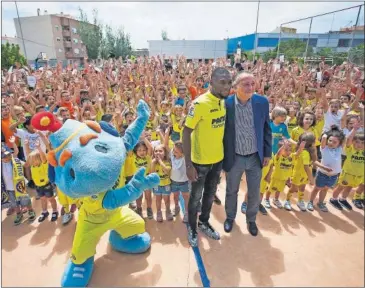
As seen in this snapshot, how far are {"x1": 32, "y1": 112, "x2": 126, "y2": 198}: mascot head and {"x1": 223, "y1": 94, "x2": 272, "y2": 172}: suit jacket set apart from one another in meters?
1.25

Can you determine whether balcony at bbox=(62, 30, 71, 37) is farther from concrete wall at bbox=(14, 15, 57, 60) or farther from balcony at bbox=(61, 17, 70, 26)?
concrete wall at bbox=(14, 15, 57, 60)

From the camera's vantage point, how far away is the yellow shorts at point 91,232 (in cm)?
245

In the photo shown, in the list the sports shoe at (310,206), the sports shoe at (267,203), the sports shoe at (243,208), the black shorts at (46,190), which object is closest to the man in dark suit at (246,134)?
the sports shoe at (243,208)

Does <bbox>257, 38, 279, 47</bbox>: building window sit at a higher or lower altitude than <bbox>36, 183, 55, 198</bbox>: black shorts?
higher

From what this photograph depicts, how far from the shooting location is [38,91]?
6.38 m

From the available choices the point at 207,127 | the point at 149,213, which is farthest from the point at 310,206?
the point at 149,213

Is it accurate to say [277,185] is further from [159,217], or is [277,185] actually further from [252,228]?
[159,217]

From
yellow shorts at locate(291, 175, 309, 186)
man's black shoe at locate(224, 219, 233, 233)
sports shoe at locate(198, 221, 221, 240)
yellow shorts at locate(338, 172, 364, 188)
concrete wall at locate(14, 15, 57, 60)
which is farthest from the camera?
concrete wall at locate(14, 15, 57, 60)

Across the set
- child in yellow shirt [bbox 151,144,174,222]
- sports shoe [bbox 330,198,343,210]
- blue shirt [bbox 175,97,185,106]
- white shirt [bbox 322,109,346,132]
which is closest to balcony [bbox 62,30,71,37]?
blue shirt [bbox 175,97,185,106]

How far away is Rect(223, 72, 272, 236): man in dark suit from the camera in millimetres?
2723

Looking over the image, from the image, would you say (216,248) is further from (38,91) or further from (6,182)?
(38,91)

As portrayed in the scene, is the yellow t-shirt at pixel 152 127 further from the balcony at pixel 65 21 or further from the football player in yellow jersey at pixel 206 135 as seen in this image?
the balcony at pixel 65 21

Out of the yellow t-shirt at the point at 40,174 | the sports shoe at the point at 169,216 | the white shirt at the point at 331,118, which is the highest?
the white shirt at the point at 331,118

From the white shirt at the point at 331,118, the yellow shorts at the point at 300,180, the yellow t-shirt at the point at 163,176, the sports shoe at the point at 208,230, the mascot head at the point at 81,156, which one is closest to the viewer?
the mascot head at the point at 81,156
